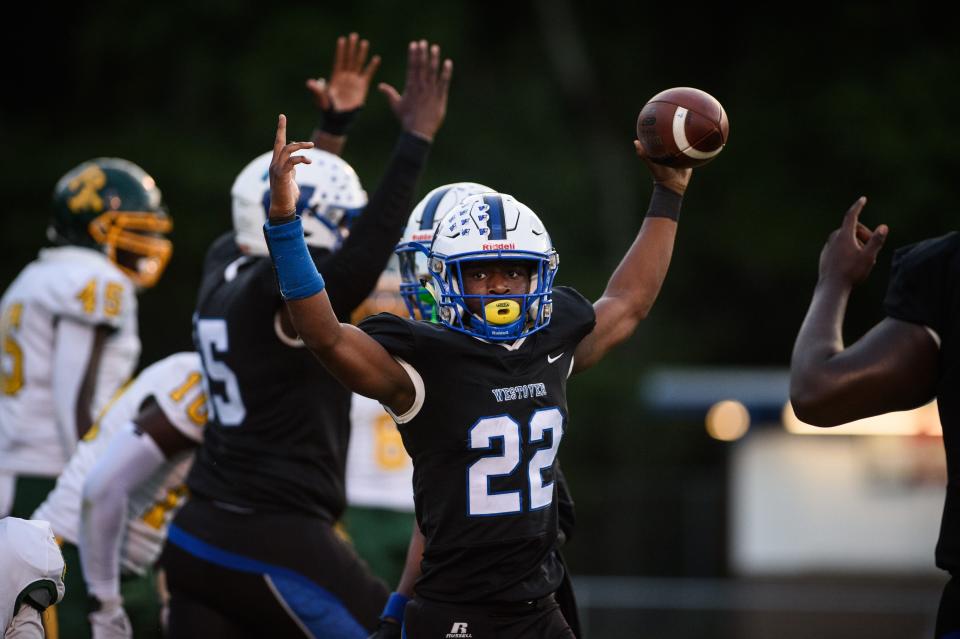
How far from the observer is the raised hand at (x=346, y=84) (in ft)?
18.4

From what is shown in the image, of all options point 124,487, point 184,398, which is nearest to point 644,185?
point 184,398

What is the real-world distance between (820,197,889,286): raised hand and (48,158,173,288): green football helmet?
3661 millimetres

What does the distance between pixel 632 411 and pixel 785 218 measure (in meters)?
3.71

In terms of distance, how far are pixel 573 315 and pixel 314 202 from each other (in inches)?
47.5

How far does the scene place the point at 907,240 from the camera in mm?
19734

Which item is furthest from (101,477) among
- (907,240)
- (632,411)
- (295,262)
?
(907,240)

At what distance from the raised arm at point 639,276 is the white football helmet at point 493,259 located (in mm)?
283

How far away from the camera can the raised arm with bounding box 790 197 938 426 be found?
357cm

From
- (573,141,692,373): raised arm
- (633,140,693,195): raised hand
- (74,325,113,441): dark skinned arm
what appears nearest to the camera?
(573,141,692,373): raised arm

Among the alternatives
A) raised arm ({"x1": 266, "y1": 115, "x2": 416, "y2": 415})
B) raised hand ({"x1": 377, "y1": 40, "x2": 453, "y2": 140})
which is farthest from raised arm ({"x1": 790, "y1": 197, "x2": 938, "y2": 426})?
raised hand ({"x1": 377, "y1": 40, "x2": 453, "y2": 140})

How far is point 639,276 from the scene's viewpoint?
4375mm

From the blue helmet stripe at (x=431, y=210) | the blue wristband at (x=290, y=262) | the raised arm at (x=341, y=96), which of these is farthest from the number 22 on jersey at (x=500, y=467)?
the raised arm at (x=341, y=96)

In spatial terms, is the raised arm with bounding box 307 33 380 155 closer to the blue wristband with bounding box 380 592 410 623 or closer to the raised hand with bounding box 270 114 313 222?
the raised hand with bounding box 270 114 313 222

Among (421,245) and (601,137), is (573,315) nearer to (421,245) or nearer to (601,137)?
(421,245)
